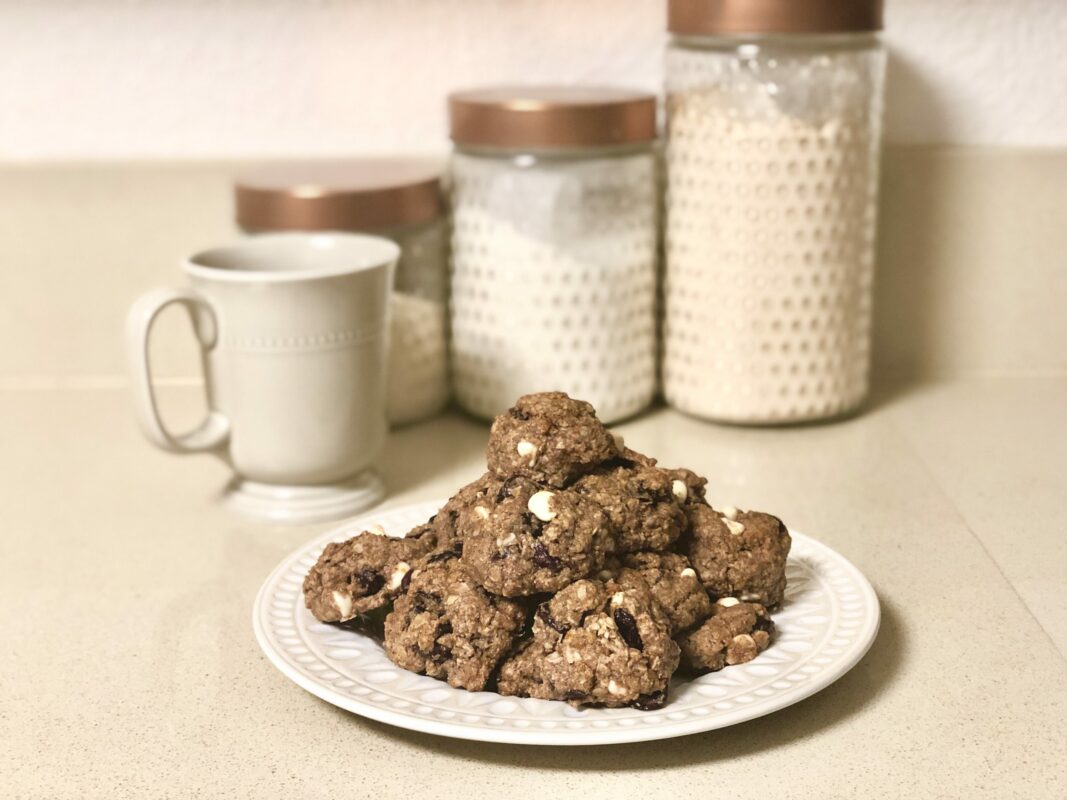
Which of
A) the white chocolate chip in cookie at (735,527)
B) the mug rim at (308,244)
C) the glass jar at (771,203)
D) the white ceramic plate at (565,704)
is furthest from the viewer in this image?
the glass jar at (771,203)

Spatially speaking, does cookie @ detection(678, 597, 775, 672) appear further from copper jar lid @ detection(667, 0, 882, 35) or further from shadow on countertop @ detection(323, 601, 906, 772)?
copper jar lid @ detection(667, 0, 882, 35)

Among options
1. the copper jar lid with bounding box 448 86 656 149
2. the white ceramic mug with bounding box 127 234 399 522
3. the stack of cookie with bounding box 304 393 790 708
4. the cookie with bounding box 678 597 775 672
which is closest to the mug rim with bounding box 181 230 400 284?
the white ceramic mug with bounding box 127 234 399 522

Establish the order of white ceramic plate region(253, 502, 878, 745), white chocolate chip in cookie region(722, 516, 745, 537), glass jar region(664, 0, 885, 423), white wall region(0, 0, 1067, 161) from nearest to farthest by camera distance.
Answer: white ceramic plate region(253, 502, 878, 745) < white chocolate chip in cookie region(722, 516, 745, 537) < glass jar region(664, 0, 885, 423) < white wall region(0, 0, 1067, 161)

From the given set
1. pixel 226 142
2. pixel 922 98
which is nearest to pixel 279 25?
pixel 226 142

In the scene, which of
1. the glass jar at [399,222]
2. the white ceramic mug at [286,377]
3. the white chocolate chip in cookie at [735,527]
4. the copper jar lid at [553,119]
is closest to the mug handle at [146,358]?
the white ceramic mug at [286,377]

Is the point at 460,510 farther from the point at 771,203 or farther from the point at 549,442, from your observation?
the point at 771,203

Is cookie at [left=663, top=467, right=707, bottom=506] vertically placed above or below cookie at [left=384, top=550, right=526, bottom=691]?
above

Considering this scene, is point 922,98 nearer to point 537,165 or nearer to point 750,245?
point 750,245

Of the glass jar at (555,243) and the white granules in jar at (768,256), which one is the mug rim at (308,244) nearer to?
the glass jar at (555,243)
